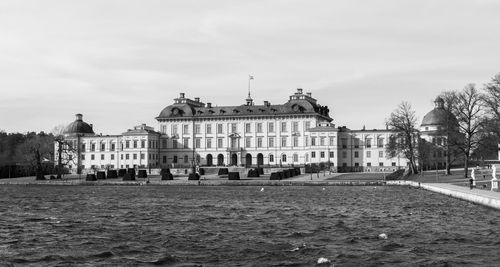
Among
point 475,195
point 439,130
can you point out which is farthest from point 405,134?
point 475,195

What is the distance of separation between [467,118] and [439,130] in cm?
487

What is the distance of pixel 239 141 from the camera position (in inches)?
5340

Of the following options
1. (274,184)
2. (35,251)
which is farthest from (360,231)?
(274,184)

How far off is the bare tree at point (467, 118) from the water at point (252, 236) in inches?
1287

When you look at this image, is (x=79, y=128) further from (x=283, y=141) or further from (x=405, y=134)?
(x=405, y=134)

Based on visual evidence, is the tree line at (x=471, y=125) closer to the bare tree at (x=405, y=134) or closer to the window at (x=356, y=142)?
the bare tree at (x=405, y=134)

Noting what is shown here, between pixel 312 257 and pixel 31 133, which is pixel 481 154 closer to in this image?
pixel 312 257

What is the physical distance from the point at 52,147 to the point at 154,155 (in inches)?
834

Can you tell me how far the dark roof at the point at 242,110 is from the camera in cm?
13175

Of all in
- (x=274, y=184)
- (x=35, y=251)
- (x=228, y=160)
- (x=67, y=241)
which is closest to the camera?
(x=35, y=251)

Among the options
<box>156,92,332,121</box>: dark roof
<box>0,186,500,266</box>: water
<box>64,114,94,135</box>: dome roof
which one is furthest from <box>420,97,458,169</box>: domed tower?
<box>64,114,94,135</box>: dome roof

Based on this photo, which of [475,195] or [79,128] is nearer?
[475,195]

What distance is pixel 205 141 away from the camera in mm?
137625

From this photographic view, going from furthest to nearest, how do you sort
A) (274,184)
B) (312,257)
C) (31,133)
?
(31,133)
(274,184)
(312,257)
